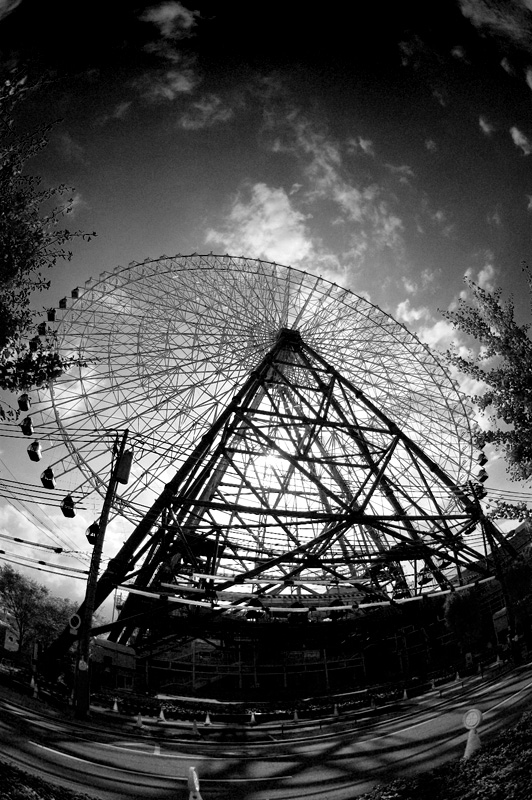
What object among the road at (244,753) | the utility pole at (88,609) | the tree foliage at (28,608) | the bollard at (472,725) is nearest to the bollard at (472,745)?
the bollard at (472,725)

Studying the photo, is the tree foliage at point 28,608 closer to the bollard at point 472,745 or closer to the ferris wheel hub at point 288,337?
the ferris wheel hub at point 288,337

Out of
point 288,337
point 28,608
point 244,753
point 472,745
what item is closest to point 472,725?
point 472,745

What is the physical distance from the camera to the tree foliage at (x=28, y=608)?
52.1m

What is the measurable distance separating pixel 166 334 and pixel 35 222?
1317cm

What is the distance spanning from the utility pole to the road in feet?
2.67

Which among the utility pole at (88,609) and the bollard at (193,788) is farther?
the utility pole at (88,609)

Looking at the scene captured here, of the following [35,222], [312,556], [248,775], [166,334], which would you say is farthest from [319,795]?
[166,334]

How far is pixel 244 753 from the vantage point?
11.4 metres

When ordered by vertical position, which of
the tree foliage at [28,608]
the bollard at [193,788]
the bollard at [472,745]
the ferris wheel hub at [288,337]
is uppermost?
the ferris wheel hub at [288,337]

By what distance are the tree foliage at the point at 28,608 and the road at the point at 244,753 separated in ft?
158

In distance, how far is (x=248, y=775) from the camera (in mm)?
9367

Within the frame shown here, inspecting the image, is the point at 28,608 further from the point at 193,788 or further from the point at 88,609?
the point at 193,788

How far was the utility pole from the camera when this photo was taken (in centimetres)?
1227

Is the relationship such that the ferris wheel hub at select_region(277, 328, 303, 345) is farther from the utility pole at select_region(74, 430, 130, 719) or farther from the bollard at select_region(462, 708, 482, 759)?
the bollard at select_region(462, 708, 482, 759)
